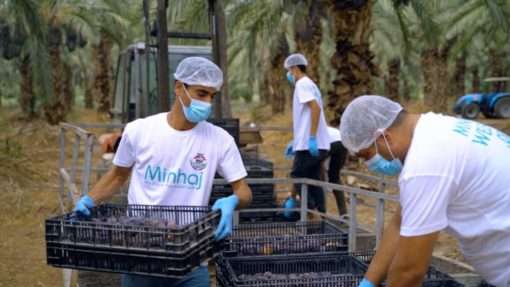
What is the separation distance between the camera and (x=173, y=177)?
2953 millimetres

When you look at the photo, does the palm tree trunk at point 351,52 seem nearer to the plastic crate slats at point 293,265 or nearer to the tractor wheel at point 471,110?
the plastic crate slats at point 293,265

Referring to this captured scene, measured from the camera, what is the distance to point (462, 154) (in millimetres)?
2299

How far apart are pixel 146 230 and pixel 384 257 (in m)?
1.01

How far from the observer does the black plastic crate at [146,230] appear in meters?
2.62

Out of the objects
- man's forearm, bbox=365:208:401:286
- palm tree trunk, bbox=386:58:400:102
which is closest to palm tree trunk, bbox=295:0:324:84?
palm tree trunk, bbox=386:58:400:102

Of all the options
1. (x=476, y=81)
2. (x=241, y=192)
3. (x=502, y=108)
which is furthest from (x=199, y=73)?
(x=476, y=81)

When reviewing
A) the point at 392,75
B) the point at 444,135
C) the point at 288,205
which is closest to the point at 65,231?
the point at 444,135

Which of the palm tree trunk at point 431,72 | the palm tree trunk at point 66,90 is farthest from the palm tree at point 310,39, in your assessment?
the palm tree trunk at point 66,90

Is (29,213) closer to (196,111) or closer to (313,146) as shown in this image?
(313,146)

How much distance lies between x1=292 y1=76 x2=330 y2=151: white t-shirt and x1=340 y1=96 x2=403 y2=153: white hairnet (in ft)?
12.0

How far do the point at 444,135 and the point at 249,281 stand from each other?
1317 mm

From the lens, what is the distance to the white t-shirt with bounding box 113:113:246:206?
9.68 ft

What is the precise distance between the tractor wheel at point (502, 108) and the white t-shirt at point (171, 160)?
24707 millimetres

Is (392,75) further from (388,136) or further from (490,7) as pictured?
(388,136)
